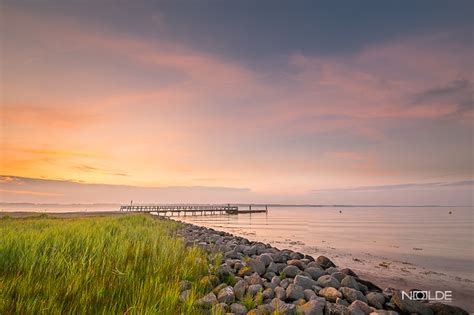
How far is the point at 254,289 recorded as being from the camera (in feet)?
16.3

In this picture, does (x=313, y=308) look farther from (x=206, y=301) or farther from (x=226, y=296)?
(x=206, y=301)

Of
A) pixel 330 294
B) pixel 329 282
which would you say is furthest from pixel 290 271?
pixel 330 294

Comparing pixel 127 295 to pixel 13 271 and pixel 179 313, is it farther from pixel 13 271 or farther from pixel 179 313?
→ pixel 13 271

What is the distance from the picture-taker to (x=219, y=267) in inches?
240

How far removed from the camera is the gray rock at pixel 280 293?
16.0ft

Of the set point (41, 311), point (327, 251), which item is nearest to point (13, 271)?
point (41, 311)

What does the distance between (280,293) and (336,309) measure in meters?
0.95

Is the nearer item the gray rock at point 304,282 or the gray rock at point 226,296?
the gray rock at point 226,296

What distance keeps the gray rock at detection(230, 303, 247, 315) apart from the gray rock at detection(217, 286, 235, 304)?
269mm

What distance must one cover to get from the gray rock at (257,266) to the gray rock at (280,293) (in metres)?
1.44

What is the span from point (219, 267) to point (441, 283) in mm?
8036

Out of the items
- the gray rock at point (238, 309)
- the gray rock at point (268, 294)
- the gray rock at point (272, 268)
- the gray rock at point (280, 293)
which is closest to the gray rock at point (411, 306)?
the gray rock at point (280, 293)

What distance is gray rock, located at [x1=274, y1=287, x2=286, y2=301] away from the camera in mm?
4879

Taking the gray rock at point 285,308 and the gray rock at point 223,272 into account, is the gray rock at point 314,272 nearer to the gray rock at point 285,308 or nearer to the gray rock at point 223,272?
the gray rock at point 223,272
